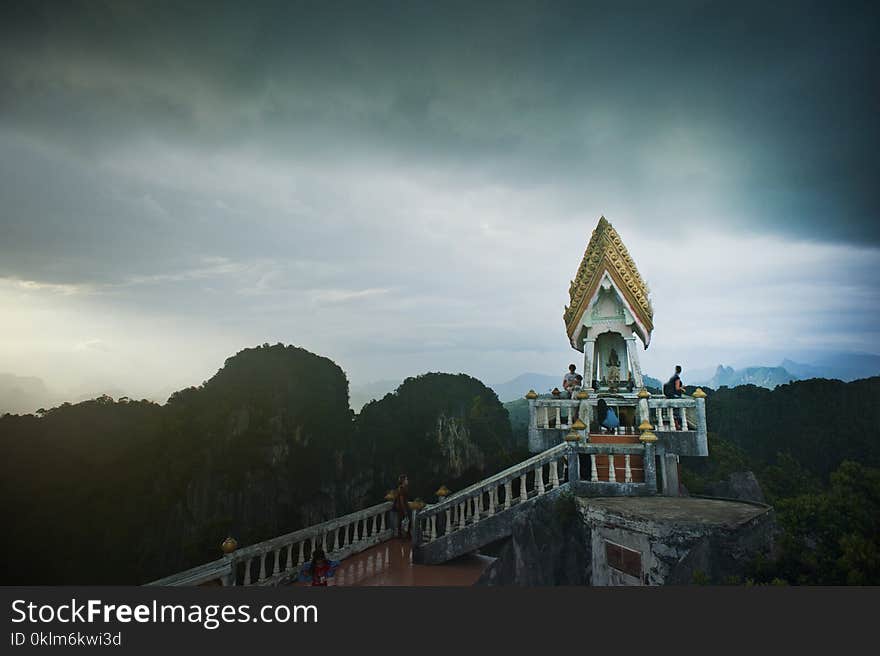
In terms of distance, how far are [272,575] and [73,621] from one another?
3.62 m

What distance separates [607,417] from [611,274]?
3312 mm

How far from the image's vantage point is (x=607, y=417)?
10125 millimetres

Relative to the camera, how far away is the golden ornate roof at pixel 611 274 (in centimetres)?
1102

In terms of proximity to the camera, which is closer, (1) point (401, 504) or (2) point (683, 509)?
(2) point (683, 509)

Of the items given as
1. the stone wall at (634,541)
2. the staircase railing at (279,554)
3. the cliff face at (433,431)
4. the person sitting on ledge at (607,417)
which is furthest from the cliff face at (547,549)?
the cliff face at (433,431)

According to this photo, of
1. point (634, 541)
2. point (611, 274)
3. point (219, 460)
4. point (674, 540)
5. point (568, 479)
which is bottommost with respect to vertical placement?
point (219, 460)

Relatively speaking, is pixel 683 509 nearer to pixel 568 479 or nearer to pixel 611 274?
pixel 568 479

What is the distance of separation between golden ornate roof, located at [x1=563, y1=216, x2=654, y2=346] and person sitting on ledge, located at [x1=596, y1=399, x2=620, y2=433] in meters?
2.14

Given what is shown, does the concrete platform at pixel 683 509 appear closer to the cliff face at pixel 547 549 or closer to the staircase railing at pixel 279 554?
the cliff face at pixel 547 549

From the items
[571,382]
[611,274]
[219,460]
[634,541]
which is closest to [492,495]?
[634,541]

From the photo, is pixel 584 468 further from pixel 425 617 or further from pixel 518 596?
pixel 425 617

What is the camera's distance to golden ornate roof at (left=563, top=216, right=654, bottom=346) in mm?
11023

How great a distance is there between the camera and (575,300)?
11.6 meters

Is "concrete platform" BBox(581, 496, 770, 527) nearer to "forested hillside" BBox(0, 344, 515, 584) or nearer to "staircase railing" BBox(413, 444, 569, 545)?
"staircase railing" BBox(413, 444, 569, 545)
